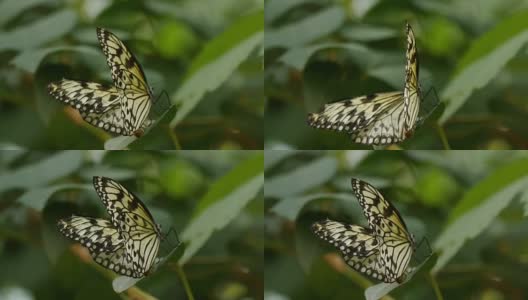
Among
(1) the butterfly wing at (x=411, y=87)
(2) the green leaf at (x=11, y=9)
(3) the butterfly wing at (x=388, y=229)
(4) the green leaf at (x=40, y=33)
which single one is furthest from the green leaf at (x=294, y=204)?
(2) the green leaf at (x=11, y=9)

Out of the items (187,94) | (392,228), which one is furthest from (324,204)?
(187,94)

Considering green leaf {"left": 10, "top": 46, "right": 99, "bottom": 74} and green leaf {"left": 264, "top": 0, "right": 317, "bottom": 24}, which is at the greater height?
green leaf {"left": 264, "top": 0, "right": 317, "bottom": 24}

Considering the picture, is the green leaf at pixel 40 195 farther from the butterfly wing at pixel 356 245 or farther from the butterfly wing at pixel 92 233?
the butterfly wing at pixel 356 245

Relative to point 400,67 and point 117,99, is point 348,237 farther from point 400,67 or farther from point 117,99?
point 117,99

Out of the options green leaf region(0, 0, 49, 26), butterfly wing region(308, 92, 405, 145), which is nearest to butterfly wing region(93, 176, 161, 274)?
butterfly wing region(308, 92, 405, 145)

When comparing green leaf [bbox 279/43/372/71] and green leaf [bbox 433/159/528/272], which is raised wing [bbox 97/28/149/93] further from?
green leaf [bbox 433/159/528/272]
